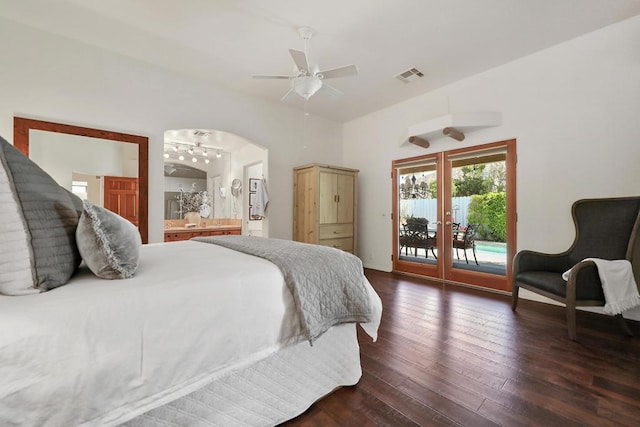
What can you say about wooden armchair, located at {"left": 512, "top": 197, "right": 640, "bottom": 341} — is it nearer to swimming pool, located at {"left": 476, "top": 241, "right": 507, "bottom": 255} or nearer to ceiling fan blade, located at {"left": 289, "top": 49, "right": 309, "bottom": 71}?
swimming pool, located at {"left": 476, "top": 241, "right": 507, "bottom": 255}

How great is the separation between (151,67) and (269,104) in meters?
1.74

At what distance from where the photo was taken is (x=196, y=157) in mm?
5961

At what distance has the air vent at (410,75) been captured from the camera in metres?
3.69

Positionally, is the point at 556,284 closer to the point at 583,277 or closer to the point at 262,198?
the point at 583,277

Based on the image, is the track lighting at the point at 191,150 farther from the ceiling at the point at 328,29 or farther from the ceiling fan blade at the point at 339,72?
the ceiling fan blade at the point at 339,72

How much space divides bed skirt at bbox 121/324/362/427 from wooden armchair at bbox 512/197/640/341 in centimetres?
202

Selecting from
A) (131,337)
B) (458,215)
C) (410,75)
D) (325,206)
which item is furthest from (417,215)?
(131,337)

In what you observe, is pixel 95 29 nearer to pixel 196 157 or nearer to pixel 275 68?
pixel 275 68

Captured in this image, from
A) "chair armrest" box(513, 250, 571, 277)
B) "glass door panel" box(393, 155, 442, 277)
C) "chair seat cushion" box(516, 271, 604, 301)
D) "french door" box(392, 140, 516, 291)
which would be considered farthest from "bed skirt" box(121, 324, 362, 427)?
"glass door panel" box(393, 155, 442, 277)

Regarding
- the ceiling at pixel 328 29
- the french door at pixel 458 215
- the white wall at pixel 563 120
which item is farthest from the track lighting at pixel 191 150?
the white wall at pixel 563 120

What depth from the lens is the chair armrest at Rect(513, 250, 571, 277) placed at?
286 cm

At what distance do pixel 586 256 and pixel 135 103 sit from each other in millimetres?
5338

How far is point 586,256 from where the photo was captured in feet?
9.03

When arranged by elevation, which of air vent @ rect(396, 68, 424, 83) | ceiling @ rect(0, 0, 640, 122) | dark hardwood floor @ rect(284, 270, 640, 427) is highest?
air vent @ rect(396, 68, 424, 83)
